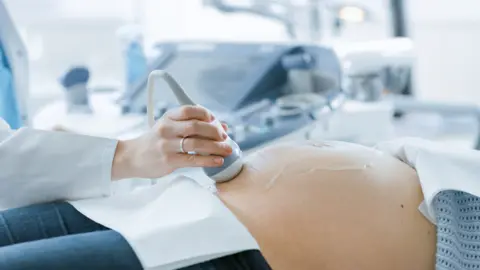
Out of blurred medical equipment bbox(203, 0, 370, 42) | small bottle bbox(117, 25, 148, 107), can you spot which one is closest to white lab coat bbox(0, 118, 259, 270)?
small bottle bbox(117, 25, 148, 107)

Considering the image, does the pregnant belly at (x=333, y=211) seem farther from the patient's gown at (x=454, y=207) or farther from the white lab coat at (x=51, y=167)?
the white lab coat at (x=51, y=167)

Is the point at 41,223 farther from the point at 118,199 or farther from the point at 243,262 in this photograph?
the point at 243,262

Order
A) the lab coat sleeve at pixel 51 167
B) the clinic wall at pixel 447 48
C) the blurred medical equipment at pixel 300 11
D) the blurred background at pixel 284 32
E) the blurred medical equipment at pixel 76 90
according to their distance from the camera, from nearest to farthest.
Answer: the lab coat sleeve at pixel 51 167
the blurred medical equipment at pixel 76 90
the blurred medical equipment at pixel 300 11
the blurred background at pixel 284 32
the clinic wall at pixel 447 48

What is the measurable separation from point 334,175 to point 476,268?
21 cm

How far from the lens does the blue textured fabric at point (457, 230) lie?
0.77 metres

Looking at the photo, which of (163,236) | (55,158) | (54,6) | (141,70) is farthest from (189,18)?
(163,236)

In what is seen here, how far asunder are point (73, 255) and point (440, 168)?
0.48 meters

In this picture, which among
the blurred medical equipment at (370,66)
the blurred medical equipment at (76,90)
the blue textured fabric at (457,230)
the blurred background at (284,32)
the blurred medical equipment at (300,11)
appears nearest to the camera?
the blue textured fabric at (457,230)

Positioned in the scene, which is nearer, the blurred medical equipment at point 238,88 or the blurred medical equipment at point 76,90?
the blurred medical equipment at point 238,88

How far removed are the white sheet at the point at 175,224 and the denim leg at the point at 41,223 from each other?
0.03 meters

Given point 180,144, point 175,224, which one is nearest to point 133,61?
point 180,144

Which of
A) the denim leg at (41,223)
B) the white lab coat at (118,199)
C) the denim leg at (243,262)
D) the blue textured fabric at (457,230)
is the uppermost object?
the white lab coat at (118,199)

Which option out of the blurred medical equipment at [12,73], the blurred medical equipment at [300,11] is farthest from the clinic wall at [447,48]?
the blurred medical equipment at [12,73]

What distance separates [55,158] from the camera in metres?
0.93
